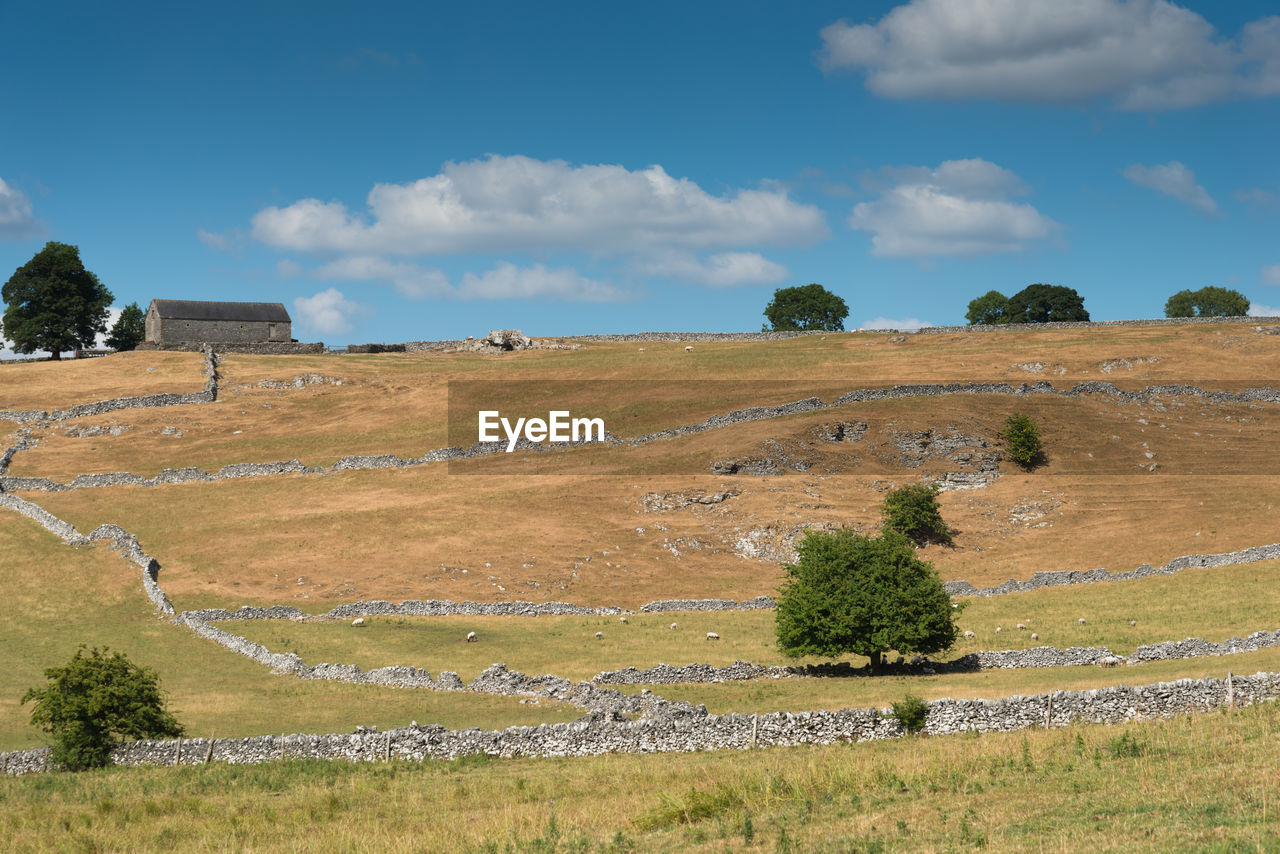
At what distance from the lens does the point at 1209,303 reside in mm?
184000

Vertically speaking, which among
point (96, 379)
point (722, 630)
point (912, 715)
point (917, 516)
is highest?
point (96, 379)

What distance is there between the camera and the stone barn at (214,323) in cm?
13362

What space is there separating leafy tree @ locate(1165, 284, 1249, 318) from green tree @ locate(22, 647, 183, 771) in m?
180

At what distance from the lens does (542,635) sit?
51625 mm

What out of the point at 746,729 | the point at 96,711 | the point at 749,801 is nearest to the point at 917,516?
the point at 746,729

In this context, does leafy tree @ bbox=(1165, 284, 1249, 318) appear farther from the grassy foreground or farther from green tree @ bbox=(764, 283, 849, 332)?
the grassy foreground

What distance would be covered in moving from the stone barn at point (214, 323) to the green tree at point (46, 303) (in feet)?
28.7

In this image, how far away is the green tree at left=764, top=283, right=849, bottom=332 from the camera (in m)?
177

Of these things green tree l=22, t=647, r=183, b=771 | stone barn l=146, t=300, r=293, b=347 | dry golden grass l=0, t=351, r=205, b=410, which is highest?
stone barn l=146, t=300, r=293, b=347

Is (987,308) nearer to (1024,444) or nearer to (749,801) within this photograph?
(1024,444)

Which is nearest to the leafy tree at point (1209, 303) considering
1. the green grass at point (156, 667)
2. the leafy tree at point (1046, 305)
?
the leafy tree at point (1046, 305)

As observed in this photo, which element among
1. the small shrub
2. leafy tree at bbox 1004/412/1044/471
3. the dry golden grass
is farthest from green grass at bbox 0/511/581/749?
leafy tree at bbox 1004/412/1044/471

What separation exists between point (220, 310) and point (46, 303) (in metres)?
19.0

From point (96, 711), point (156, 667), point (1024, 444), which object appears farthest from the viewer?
point (1024, 444)
